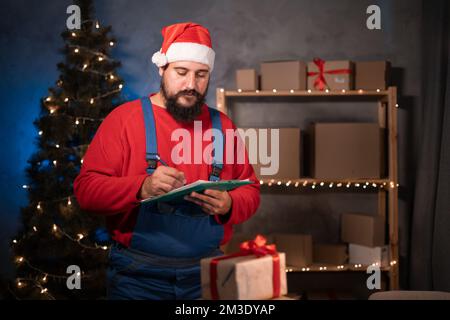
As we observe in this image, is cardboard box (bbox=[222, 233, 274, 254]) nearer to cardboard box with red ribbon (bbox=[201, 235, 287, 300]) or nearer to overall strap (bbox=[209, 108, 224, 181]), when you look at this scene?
overall strap (bbox=[209, 108, 224, 181])

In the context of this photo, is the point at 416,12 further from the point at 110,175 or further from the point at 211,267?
the point at 211,267

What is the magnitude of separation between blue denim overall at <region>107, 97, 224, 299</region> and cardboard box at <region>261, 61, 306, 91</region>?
163 centimetres

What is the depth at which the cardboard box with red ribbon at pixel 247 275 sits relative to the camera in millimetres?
1312

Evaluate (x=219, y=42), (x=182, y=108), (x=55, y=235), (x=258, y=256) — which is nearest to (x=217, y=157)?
(x=182, y=108)

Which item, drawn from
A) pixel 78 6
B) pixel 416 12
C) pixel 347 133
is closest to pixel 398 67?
pixel 416 12

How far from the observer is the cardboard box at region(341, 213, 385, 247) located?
11.5ft

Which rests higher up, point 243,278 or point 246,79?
point 246,79

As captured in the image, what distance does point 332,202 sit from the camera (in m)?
3.93

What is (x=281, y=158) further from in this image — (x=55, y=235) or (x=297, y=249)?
(x=55, y=235)

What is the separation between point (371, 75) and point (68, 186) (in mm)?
1883

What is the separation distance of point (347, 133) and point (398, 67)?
72 centimetres

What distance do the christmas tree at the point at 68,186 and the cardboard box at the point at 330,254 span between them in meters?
1.29

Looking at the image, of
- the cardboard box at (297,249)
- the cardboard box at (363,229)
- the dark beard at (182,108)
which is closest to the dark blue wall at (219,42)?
the cardboard box at (363,229)

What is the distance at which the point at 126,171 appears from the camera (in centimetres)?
192
